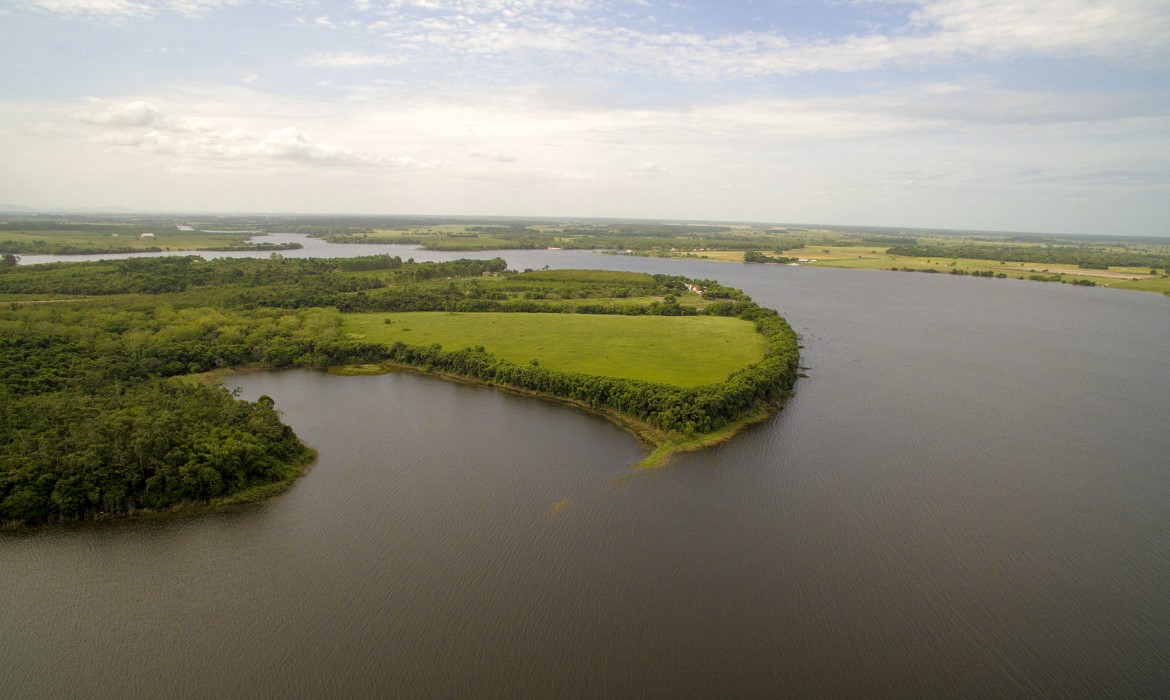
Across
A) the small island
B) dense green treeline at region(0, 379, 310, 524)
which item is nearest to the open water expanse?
dense green treeline at region(0, 379, 310, 524)

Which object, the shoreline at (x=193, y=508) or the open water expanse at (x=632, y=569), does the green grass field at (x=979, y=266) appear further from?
the shoreline at (x=193, y=508)

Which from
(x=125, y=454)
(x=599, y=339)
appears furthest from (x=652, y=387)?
(x=125, y=454)

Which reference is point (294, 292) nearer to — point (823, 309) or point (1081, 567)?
point (823, 309)

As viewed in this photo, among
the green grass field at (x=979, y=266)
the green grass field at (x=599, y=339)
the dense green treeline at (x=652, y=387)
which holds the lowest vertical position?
the dense green treeline at (x=652, y=387)

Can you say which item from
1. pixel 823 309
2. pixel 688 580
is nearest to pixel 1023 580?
pixel 688 580

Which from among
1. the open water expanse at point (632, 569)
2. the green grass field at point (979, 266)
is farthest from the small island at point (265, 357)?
the green grass field at point (979, 266)

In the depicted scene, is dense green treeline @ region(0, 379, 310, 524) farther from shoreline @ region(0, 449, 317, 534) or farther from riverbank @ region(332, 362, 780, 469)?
riverbank @ region(332, 362, 780, 469)

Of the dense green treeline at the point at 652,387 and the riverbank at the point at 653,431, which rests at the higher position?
the dense green treeline at the point at 652,387
